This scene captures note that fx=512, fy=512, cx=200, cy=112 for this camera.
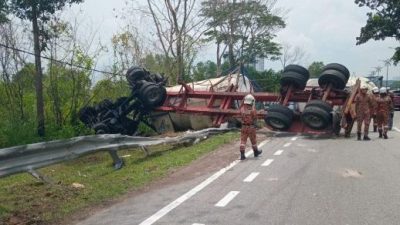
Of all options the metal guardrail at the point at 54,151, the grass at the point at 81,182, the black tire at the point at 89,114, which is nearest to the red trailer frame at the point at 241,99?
the black tire at the point at 89,114

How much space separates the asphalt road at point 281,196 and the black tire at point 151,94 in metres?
7.70

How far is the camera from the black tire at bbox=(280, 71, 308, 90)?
1716cm

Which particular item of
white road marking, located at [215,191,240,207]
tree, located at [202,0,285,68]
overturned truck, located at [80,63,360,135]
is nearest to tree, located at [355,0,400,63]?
tree, located at [202,0,285,68]

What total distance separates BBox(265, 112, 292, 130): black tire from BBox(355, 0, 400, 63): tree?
32370mm

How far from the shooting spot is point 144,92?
18438 mm

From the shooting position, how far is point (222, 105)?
1903cm

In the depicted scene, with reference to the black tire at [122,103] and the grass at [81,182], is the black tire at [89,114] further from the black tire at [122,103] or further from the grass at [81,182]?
the grass at [81,182]

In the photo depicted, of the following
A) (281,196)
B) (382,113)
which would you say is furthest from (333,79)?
(281,196)

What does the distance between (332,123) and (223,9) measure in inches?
930

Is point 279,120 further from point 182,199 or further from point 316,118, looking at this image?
point 182,199

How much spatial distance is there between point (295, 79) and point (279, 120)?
161cm

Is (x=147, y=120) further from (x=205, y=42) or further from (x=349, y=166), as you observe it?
(x=205, y=42)

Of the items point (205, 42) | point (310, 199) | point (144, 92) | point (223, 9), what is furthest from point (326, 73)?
point (223, 9)

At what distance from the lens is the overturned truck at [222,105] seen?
16.4 meters
